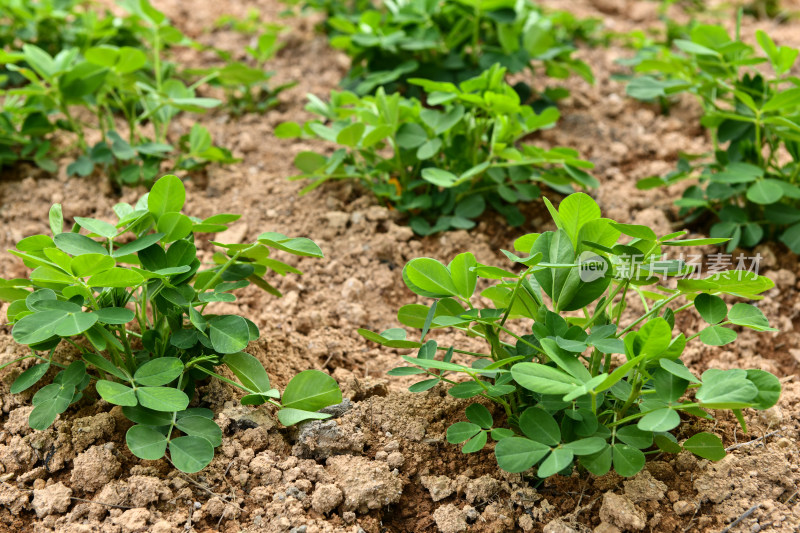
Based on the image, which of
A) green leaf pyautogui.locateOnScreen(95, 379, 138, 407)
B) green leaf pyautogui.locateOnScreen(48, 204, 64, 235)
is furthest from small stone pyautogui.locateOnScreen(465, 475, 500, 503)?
green leaf pyautogui.locateOnScreen(48, 204, 64, 235)

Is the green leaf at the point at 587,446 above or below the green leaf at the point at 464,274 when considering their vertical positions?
below

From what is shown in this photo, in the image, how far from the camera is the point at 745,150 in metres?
2.31

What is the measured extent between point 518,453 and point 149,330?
0.82m

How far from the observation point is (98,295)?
1554 millimetres

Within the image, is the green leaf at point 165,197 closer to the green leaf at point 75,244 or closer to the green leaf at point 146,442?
the green leaf at point 75,244

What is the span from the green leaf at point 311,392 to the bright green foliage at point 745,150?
1352mm

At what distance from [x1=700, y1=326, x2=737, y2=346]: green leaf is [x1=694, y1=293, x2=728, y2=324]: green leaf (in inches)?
1.1

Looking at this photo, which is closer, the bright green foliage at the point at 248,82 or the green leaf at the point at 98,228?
the green leaf at the point at 98,228

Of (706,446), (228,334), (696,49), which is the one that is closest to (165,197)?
(228,334)

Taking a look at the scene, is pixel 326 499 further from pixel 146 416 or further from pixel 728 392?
pixel 728 392

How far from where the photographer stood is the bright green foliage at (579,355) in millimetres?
1297

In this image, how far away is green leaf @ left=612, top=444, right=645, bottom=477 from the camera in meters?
1.33

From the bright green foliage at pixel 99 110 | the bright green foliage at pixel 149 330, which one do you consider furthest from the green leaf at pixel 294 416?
the bright green foliage at pixel 99 110

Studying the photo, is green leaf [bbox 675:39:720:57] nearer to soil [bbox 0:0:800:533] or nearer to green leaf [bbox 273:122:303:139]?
soil [bbox 0:0:800:533]
